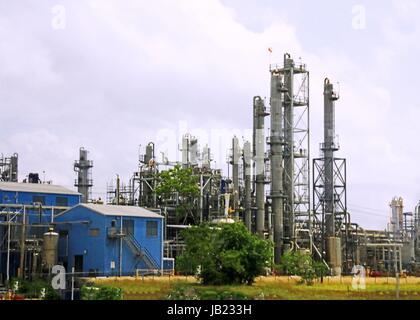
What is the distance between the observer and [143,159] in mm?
69750

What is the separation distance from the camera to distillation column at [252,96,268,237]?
2431 inches

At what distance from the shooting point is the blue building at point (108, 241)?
46.9m

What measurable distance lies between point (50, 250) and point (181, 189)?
18.4m

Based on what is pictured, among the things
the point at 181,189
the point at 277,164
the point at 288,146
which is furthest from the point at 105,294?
the point at 288,146

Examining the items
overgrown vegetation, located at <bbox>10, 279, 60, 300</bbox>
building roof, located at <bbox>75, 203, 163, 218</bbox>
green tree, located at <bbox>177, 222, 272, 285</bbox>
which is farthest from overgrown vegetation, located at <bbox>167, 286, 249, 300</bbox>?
building roof, located at <bbox>75, 203, 163, 218</bbox>

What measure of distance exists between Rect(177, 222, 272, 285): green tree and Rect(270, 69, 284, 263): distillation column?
1525 centimetres

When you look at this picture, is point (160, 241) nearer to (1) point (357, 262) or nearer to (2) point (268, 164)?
(2) point (268, 164)

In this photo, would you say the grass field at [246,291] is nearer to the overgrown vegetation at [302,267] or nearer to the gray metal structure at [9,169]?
the overgrown vegetation at [302,267]

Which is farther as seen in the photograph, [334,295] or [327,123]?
[327,123]

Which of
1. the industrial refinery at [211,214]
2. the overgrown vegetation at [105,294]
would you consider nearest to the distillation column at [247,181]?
the industrial refinery at [211,214]

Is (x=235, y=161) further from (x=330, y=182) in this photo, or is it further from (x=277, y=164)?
(x=330, y=182)

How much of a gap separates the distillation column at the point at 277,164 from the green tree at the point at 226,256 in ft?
50.0
